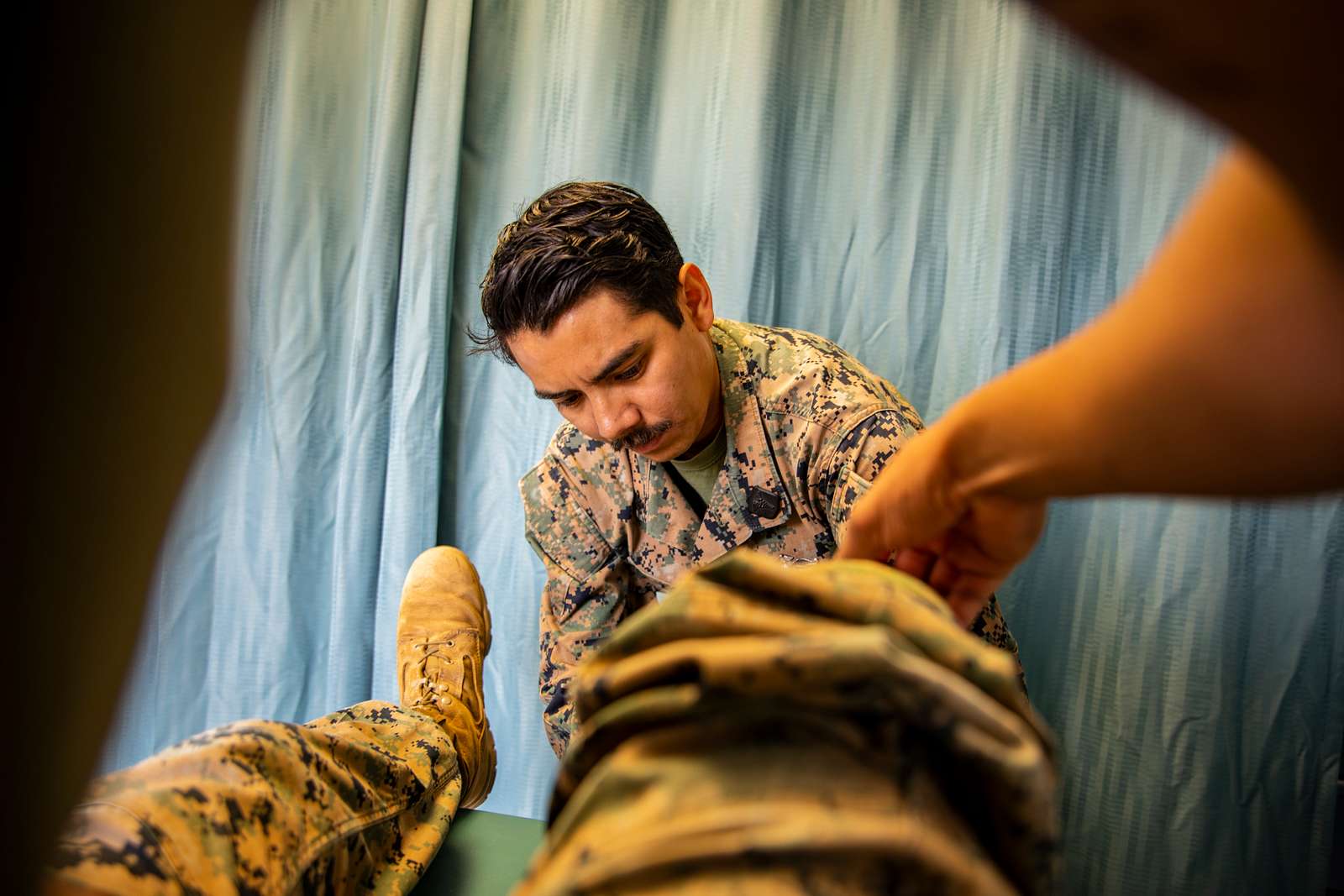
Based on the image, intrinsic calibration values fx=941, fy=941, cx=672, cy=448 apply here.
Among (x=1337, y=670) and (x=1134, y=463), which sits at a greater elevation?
(x=1134, y=463)

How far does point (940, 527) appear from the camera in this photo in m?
0.57

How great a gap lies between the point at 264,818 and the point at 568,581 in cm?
79

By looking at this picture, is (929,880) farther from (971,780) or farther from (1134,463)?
(1134,463)

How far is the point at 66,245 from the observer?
243mm

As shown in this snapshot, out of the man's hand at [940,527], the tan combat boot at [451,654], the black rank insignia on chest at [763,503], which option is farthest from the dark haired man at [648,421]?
the man's hand at [940,527]

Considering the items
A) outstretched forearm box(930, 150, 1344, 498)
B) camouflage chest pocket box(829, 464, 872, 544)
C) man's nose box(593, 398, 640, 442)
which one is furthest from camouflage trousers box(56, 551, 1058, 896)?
man's nose box(593, 398, 640, 442)

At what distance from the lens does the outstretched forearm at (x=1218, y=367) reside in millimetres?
310

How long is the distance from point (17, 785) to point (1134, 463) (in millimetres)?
393

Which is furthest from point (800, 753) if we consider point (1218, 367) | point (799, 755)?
point (1218, 367)

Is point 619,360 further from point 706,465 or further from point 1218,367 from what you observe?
point 1218,367

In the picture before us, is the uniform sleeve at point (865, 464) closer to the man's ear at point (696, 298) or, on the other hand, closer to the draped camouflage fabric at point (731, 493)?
the draped camouflage fabric at point (731, 493)

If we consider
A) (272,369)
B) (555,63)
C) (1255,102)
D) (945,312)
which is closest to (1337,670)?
(945,312)

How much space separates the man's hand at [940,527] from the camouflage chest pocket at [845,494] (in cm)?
42

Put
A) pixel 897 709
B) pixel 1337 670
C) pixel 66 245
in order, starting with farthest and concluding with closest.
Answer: pixel 1337 670, pixel 897 709, pixel 66 245
